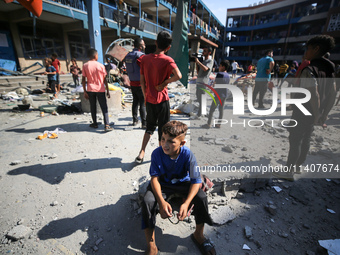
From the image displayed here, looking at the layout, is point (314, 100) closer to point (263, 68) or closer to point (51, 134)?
point (263, 68)

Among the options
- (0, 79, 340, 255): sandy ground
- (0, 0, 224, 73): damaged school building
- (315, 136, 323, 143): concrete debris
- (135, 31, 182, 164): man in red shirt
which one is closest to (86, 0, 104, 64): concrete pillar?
(0, 0, 224, 73): damaged school building

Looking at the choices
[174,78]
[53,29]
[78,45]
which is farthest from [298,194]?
[78,45]

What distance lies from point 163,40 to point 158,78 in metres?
0.51

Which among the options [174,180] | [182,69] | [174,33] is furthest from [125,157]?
[174,33]

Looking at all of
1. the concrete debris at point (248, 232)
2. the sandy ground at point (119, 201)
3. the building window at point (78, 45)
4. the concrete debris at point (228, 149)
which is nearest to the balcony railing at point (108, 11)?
the building window at point (78, 45)

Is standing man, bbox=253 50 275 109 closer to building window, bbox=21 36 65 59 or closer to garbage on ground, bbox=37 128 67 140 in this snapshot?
garbage on ground, bbox=37 128 67 140

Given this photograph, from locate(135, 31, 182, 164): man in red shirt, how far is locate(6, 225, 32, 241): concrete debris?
1.77 meters

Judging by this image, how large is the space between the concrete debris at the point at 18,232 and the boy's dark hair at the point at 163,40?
2.69 meters

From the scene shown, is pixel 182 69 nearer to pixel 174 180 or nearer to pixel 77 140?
pixel 174 180

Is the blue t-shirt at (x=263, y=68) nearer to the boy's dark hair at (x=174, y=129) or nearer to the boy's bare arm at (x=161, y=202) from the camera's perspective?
the boy's dark hair at (x=174, y=129)

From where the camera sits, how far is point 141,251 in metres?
1.65

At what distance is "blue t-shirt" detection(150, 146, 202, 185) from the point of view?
1642 millimetres

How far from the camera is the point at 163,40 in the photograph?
2.32m

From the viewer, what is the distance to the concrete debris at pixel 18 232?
5.57 ft
